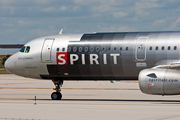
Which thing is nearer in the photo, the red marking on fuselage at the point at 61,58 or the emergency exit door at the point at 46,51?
the red marking on fuselage at the point at 61,58

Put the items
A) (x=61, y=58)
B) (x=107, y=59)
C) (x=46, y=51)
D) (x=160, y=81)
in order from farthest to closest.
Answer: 1. (x=46, y=51)
2. (x=61, y=58)
3. (x=107, y=59)
4. (x=160, y=81)

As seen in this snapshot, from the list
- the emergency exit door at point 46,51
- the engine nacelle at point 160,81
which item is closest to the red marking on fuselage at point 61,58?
the emergency exit door at point 46,51

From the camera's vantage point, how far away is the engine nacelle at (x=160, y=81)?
22875 mm

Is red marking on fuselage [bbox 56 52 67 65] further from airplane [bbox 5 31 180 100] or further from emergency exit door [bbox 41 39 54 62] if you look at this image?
emergency exit door [bbox 41 39 54 62]

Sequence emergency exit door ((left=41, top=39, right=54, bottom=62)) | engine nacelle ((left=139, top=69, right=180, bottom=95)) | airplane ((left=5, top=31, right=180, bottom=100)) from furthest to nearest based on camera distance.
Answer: emergency exit door ((left=41, top=39, right=54, bottom=62)), airplane ((left=5, top=31, right=180, bottom=100)), engine nacelle ((left=139, top=69, right=180, bottom=95))

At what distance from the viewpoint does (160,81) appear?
23.0 m

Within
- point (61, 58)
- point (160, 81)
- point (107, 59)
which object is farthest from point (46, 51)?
point (160, 81)

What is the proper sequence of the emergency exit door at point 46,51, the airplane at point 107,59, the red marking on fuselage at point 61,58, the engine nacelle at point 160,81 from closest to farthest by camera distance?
the engine nacelle at point 160,81
the airplane at point 107,59
the red marking on fuselage at point 61,58
the emergency exit door at point 46,51

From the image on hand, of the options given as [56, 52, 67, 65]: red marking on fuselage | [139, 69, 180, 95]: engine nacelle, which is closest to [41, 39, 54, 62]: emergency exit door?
[56, 52, 67, 65]: red marking on fuselage

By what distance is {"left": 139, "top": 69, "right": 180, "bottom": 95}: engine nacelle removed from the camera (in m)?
22.9

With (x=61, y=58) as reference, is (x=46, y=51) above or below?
above

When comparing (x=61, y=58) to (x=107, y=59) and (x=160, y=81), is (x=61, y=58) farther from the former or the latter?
(x=160, y=81)

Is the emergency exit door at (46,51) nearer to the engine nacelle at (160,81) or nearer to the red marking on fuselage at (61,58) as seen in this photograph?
the red marking on fuselage at (61,58)

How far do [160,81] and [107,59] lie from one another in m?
4.63
